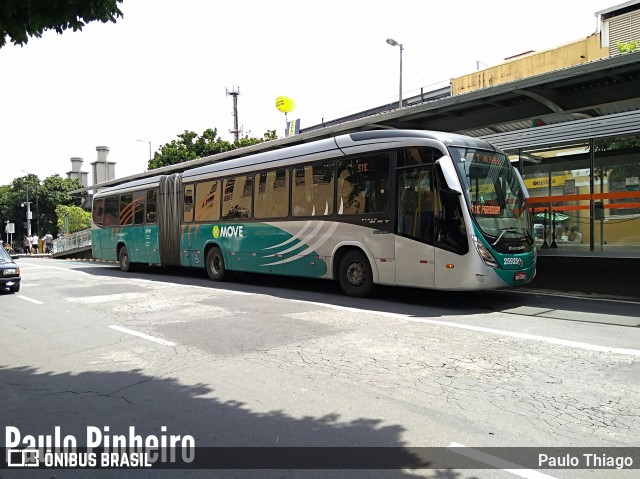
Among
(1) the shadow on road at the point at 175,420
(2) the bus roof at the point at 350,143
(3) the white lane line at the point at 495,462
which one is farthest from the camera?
(2) the bus roof at the point at 350,143

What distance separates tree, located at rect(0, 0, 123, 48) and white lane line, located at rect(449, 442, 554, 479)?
16.5 ft

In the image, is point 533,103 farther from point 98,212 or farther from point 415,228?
point 98,212

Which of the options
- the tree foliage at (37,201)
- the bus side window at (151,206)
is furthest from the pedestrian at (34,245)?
the bus side window at (151,206)

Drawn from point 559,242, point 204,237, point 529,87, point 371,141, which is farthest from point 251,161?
point 559,242

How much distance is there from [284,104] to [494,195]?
37718 mm

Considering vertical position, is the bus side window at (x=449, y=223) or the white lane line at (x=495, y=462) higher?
the bus side window at (x=449, y=223)

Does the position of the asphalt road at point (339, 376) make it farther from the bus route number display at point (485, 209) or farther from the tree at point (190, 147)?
the tree at point (190, 147)

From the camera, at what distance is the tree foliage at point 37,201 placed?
2331 inches

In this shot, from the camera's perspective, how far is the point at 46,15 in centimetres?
475

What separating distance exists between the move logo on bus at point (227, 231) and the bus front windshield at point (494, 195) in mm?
6872

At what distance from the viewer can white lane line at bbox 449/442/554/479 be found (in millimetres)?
3279

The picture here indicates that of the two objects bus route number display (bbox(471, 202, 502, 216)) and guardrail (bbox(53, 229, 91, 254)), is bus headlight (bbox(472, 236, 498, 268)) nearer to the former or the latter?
bus route number display (bbox(471, 202, 502, 216))

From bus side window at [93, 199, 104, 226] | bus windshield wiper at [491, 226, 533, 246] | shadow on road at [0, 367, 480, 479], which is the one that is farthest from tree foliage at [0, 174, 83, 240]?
shadow on road at [0, 367, 480, 479]

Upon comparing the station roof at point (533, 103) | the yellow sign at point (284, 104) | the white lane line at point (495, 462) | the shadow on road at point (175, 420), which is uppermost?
the yellow sign at point (284, 104)
